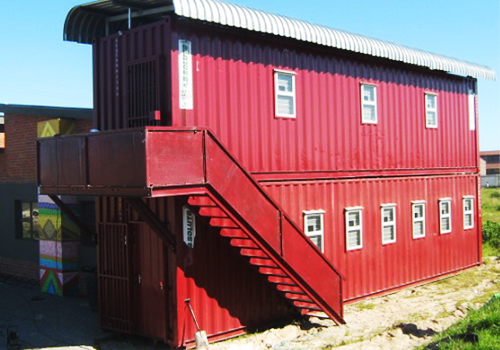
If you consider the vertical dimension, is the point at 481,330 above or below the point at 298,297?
above

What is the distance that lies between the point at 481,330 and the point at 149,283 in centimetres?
675

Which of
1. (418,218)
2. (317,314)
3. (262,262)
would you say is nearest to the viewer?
(262,262)

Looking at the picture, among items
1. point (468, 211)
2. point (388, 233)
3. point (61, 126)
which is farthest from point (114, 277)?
point (468, 211)

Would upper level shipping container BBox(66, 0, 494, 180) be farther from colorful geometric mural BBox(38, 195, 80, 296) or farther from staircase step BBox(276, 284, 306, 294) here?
colorful geometric mural BBox(38, 195, 80, 296)

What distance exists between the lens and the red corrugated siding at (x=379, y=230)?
52.2 feet

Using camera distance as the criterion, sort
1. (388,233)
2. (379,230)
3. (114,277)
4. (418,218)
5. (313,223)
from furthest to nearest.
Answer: (418,218) → (388,233) → (379,230) → (313,223) → (114,277)

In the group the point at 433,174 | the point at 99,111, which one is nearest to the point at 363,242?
the point at 433,174

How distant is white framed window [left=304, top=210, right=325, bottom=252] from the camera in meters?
15.5

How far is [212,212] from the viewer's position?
12797 mm

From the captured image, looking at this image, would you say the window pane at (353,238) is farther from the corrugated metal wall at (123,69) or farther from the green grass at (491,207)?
the green grass at (491,207)

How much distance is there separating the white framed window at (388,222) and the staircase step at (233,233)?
6652mm

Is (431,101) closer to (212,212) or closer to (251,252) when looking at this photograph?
(251,252)

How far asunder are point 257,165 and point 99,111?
156 inches

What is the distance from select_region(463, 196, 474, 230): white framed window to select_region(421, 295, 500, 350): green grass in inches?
398
